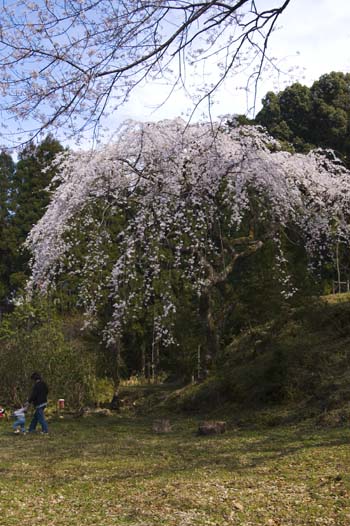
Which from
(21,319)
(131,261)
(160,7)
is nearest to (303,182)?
(131,261)

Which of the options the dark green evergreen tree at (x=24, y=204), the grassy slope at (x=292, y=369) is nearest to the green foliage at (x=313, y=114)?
the grassy slope at (x=292, y=369)

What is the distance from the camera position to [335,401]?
303 inches

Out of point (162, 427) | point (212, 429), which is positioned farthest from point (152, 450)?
point (162, 427)

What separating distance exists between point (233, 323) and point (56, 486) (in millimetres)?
7959

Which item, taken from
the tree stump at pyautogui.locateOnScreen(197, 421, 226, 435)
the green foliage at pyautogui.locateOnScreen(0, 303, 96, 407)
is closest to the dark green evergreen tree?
the green foliage at pyautogui.locateOnScreen(0, 303, 96, 407)

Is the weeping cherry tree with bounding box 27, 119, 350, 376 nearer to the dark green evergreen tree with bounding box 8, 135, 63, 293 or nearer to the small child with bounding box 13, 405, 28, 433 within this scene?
the small child with bounding box 13, 405, 28, 433

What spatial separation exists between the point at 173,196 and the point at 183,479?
541 centimetres

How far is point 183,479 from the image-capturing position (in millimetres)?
5027

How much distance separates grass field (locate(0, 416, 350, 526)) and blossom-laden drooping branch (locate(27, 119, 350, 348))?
2.84m

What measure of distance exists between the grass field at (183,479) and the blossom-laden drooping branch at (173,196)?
112 inches

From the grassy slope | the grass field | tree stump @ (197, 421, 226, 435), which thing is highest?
the grassy slope

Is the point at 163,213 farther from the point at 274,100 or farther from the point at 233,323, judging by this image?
the point at 274,100

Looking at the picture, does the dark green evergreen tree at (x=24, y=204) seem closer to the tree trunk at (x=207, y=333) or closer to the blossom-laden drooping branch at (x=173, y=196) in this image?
the blossom-laden drooping branch at (x=173, y=196)

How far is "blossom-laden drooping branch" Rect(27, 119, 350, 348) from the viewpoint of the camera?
949 cm
